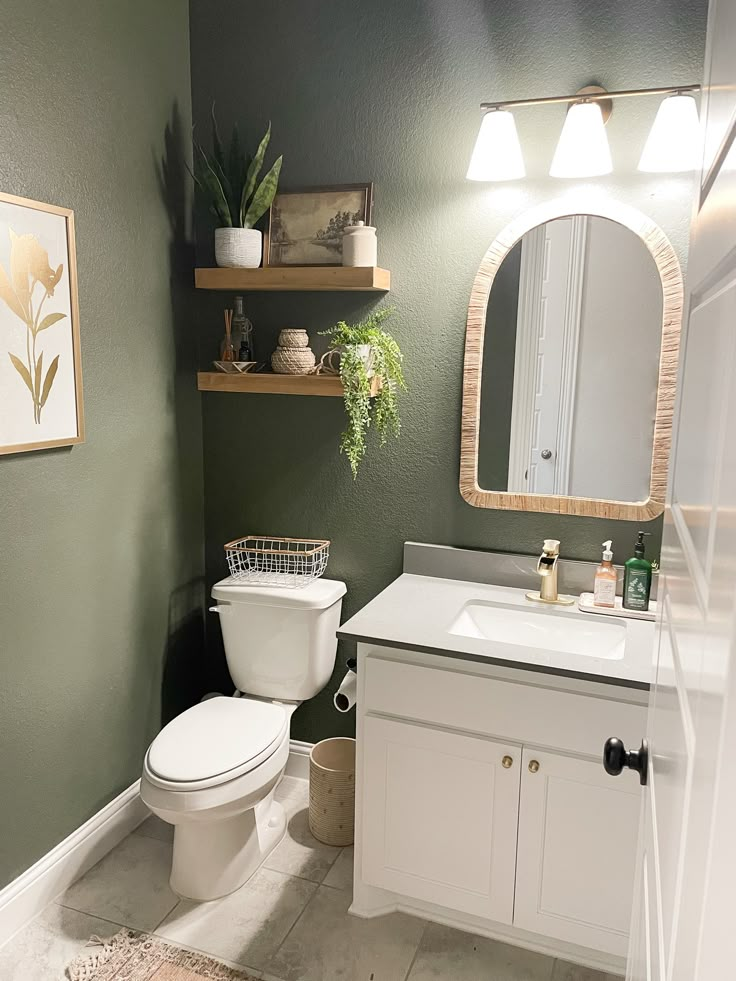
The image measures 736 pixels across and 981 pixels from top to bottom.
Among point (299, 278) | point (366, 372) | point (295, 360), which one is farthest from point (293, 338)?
point (366, 372)

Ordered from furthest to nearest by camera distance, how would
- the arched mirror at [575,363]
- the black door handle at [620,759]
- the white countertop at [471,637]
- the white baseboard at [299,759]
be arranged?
the white baseboard at [299,759] → the arched mirror at [575,363] → the white countertop at [471,637] → the black door handle at [620,759]

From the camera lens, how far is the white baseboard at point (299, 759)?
2715 mm

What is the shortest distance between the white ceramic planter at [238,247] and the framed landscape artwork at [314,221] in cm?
9

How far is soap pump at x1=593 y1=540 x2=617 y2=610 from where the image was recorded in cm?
209

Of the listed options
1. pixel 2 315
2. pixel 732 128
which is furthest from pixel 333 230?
pixel 732 128

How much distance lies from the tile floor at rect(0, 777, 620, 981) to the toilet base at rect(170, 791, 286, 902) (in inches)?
1.3

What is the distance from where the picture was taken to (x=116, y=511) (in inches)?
90.5

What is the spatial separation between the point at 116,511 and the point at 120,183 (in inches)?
37.1

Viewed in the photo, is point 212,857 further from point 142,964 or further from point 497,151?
point 497,151

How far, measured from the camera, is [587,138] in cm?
197

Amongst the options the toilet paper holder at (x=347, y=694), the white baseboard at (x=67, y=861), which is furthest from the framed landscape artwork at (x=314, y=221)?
the white baseboard at (x=67, y=861)

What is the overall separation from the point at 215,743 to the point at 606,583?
3.77 feet

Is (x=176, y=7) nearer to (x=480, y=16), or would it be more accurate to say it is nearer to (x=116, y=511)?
(x=480, y=16)

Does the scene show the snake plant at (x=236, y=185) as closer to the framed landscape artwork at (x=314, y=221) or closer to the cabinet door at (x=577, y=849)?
the framed landscape artwork at (x=314, y=221)
